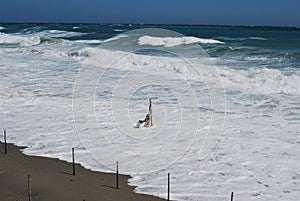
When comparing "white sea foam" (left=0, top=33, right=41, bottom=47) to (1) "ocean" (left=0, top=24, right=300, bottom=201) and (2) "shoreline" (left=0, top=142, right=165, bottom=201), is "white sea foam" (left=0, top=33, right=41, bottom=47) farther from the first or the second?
(2) "shoreline" (left=0, top=142, right=165, bottom=201)

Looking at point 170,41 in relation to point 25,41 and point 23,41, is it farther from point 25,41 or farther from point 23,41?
point 23,41

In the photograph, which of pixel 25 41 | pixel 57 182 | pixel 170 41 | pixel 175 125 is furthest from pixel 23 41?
pixel 57 182

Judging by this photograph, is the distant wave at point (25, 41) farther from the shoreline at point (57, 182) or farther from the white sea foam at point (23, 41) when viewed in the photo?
the shoreline at point (57, 182)

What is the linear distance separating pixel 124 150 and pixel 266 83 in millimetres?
8690

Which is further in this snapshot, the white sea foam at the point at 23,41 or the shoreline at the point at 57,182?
the white sea foam at the point at 23,41

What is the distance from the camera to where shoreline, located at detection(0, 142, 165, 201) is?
224 inches

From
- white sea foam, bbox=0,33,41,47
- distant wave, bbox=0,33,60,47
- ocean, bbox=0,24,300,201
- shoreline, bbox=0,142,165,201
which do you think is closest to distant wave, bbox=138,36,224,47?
distant wave, bbox=0,33,60,47

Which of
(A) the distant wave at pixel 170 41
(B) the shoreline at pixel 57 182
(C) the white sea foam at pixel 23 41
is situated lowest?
A: (B) the shoreline at pixel 57 182

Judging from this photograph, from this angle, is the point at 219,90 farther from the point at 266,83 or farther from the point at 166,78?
the point at 166,78

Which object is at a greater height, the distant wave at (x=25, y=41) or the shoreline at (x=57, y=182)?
the distant wave at (x=25, y=41)

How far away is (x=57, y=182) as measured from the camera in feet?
20.2

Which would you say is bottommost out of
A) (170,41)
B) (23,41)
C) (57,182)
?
(57,182)

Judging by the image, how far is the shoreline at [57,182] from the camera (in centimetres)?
568

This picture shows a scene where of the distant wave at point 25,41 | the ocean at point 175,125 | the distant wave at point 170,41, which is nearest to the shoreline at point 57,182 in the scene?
the ocean at point 175,125
